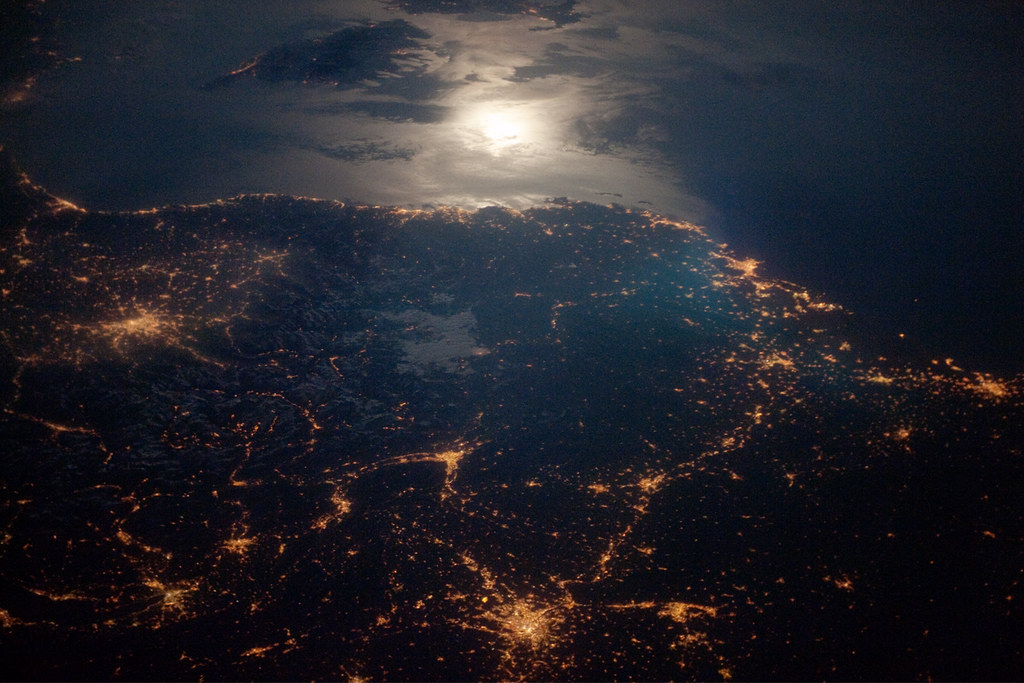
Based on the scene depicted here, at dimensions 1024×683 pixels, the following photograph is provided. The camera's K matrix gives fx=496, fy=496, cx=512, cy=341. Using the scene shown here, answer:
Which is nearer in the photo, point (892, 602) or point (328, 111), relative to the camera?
point (892, 602)

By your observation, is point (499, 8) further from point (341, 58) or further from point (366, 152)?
point (366, 152)

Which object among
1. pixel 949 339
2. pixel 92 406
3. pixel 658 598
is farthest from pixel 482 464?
pixel 949 339

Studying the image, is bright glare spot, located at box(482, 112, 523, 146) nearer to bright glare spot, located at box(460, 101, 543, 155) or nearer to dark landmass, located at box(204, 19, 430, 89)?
bright glare spot, located at box(460, 101, 543, 155)

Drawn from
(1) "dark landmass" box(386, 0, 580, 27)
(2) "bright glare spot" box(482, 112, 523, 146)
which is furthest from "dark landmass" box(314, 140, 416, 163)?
(1) "dark landmass" box(386, 0, 580, 27)

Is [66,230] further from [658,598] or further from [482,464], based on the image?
[658,598]

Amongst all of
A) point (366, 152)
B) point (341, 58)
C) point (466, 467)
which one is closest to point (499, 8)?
point (341, 58)

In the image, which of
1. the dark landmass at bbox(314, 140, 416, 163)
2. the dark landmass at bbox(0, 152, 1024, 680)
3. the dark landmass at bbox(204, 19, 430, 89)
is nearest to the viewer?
the dark landmass at bbox(0, 152, 1024, 680)

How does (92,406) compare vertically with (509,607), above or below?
above
